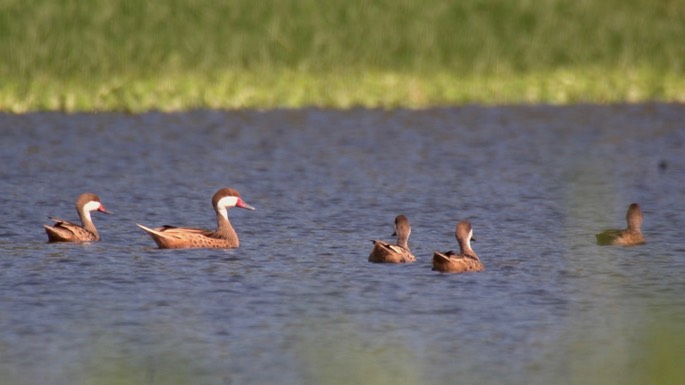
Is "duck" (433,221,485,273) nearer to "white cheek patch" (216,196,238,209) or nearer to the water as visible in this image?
the water

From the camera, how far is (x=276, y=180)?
74.4ft

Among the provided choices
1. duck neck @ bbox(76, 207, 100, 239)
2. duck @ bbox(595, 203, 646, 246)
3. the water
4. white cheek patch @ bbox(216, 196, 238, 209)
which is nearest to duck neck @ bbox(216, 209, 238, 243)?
the water

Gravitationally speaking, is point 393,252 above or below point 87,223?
below

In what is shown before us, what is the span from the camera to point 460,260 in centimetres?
1406

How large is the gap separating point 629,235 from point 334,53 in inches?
834

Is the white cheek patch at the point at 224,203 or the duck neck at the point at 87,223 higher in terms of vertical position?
the white cheek patch at the point at 224,203

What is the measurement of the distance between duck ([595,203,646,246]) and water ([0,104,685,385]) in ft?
0.44

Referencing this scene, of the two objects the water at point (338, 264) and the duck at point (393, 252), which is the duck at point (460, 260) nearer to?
the water at point (338, 264)

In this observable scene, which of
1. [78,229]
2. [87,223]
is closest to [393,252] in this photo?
[78,229]

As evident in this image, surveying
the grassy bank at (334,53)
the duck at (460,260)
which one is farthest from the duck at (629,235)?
the grassy bank at (334,53)

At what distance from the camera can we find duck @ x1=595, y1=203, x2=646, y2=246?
52.0 ft

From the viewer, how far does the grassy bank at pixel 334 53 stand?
32344mm

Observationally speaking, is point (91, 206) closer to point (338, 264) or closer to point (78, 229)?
point (78, 229)

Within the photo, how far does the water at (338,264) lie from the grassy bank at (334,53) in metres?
3.59
